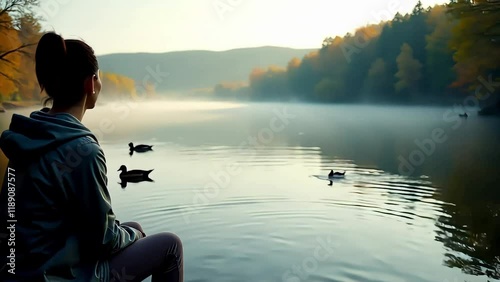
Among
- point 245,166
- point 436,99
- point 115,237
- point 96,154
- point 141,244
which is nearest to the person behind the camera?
point 96,154

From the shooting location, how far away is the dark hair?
234 cm

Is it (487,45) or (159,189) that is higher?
(487,45)

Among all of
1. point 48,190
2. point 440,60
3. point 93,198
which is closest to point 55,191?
point 48,190

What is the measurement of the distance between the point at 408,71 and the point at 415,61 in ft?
4.61

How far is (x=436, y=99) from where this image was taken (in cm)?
6116

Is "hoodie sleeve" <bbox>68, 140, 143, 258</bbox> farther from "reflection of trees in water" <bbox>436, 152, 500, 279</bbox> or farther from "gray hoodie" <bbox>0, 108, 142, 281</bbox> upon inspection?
"reflection of trees in water" <bbox>436, 152, 500, 279</bbox>

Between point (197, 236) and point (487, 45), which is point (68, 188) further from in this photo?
point (487, 45)

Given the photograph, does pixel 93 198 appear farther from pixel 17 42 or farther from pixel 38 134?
pixel 17 42

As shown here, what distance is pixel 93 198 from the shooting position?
7.25ft

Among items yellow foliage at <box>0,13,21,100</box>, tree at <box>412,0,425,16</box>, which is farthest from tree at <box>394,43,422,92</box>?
yellow foliage at <box>0,13,21,100</box>

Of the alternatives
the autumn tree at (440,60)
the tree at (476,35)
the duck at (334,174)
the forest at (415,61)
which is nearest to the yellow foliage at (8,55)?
the duck at (334,174)

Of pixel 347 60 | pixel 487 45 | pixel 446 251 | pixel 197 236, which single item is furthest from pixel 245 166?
pixel 347 60

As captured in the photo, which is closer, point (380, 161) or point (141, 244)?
point (141, 244)

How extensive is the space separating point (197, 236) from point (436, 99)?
2280 inches
